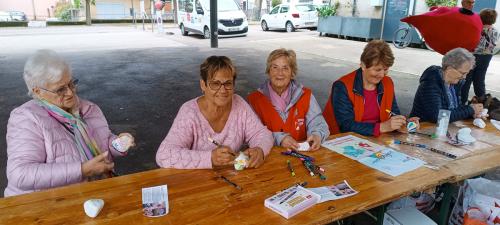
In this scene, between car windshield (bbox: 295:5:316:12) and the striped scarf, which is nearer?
the striped scarf

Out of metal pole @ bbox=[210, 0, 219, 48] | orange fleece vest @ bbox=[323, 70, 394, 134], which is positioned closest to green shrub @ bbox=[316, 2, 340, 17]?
metal pole @ bbox=[210, 0, 219, 48]

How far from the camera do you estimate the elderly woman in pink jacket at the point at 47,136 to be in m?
1.72

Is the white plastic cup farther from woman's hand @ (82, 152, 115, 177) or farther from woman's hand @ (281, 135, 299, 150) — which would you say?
woman's hand @ (82, 152, 115, 177)

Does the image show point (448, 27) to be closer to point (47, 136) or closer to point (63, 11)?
point (47, 136)

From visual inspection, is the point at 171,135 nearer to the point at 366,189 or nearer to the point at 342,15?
the point at 366,189

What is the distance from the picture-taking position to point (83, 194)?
1.60 m

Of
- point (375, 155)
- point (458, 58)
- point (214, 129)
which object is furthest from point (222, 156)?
point (458, 58)

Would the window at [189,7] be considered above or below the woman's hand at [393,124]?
above

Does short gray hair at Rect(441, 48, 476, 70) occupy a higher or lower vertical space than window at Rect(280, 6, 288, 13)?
lower

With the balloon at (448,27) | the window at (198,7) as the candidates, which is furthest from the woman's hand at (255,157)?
the window at (198,7)

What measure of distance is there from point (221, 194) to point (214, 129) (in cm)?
54

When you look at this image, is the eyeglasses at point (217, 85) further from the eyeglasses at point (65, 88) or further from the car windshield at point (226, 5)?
the car windshield at point (226, 5)

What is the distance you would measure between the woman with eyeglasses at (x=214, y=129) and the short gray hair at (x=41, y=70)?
64 cm

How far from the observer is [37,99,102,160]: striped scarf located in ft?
6.05
